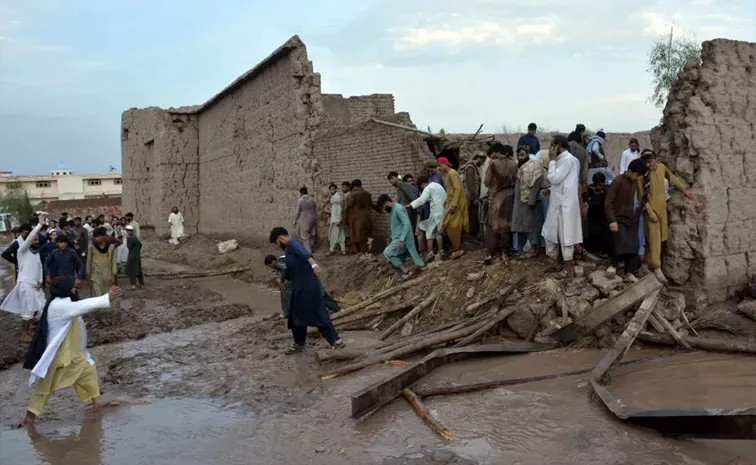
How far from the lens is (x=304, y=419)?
5488mm

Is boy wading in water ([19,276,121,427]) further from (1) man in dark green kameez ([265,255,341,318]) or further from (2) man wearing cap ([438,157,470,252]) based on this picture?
(2) man wearing cap ([438,157,470,252])

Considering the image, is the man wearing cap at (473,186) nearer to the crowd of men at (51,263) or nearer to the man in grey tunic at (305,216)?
the man in grey tunic at (305,216)

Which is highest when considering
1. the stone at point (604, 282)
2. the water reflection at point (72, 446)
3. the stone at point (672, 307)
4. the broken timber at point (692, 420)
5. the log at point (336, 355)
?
the stone at point (604, 282)

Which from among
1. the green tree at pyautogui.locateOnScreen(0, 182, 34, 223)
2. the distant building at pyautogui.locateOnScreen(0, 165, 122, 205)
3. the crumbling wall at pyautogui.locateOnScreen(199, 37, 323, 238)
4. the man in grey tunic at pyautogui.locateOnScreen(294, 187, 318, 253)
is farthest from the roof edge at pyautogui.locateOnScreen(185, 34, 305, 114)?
the distant building at pyautogui.locateOnScreen(0, 165, 122, 205)

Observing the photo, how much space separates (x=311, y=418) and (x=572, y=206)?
12.7 ft

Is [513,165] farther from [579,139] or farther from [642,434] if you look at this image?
[642,434]

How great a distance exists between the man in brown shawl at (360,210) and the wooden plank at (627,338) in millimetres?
5989

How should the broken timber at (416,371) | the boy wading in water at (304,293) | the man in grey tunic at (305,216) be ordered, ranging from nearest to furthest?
the broken timber at (416,371)
the boy wading in water at (304,293)
the man in grey tunic at (305,216)

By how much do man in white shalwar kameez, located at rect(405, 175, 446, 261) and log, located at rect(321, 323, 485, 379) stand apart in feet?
9.02

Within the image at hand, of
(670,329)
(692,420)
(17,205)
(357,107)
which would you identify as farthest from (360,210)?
(17,205)

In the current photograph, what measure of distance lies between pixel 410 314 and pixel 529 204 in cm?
202

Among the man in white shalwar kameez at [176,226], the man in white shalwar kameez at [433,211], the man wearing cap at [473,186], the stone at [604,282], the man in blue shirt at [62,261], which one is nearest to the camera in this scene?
the stone at [604,282]

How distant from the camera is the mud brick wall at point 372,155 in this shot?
11.2 meters

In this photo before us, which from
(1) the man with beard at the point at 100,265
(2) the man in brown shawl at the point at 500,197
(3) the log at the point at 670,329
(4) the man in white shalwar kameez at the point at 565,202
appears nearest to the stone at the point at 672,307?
(3) the log at the point at 670,329
